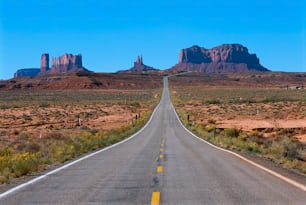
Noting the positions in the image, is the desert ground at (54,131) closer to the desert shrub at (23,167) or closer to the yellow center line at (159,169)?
the desert shrub at (23,167)

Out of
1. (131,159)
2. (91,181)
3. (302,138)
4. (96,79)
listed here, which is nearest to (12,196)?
(91,181)

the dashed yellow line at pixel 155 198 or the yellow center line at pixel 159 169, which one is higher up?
the dashed yellow line at pixel 155 198

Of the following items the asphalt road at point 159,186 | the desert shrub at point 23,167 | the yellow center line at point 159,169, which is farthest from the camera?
the yellow center line at point 159,169

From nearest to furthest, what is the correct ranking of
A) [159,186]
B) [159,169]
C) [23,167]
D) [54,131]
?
[159,186] → [23,167] → [159,169] → [54,131]

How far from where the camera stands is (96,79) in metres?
176

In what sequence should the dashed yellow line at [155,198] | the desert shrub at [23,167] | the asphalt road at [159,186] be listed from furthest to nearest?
the desert shrub at [23,167] → the asphalt road at [159,186] → the dashed yellow line at [155,198]

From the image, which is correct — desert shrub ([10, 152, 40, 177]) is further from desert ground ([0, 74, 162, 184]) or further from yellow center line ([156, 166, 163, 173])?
yellow center line ([156, 166, 163, 173])

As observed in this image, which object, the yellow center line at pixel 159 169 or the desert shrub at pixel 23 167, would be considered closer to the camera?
the desert shrub at pixel 23 167

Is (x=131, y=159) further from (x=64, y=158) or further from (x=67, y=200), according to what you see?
(x=67, y=200)

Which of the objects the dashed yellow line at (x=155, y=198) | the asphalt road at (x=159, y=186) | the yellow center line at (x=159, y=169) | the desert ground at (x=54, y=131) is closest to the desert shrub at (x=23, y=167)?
the desert ground at (x=54, y=131)

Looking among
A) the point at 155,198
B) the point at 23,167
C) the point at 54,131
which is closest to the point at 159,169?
the point at 23,167

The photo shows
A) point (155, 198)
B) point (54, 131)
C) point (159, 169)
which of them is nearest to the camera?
point (155, 198)

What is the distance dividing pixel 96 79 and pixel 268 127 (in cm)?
14195

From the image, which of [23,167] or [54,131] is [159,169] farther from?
[54,131]
